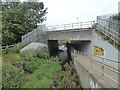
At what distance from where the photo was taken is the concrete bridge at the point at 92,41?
30.9 ft

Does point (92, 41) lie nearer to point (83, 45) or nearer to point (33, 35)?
point (83, 45)

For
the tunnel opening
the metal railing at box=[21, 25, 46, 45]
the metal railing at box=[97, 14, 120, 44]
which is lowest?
the tunnel opening

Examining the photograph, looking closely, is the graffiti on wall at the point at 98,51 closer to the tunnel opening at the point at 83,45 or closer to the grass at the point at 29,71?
the tunnel opening at the point at 83,45

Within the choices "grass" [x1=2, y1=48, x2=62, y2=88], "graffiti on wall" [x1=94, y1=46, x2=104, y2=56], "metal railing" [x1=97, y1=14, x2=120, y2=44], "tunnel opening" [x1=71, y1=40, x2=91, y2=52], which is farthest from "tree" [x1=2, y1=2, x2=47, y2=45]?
"graffiti on wall" [x1=94, y1=46, x2=104, y2=56]

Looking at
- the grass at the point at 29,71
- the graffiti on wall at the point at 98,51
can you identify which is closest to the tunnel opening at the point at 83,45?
the graffiti on wall at the point at 98,51

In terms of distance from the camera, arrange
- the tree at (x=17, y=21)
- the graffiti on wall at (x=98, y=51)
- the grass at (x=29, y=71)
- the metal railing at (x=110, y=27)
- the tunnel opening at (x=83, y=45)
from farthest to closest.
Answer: the tree at (x=17, y=21) < the tunnel opening at (x=83, y=45) < the graffiti on wall at (x=98, y=51) < the metal railing at (x=110, y=27) < the grass at (x=29, y=71)

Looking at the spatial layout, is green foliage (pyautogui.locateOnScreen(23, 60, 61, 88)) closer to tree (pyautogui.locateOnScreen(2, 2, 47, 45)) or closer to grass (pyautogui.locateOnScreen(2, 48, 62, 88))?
grass (pyautogui.locateOnScreen(2, 48, 62, 88))

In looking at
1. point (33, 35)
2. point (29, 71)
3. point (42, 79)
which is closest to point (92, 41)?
point (33, 35)

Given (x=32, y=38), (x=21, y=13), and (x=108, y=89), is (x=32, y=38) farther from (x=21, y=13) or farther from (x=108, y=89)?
(x=108, y=89)

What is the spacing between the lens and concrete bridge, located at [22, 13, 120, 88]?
9419 millimetres

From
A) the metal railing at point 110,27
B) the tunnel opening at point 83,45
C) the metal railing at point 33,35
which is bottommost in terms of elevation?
the tunnel opening at point 83,45

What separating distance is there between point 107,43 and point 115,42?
100cm

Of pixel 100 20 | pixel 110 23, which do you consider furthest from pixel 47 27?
pixel 110 23

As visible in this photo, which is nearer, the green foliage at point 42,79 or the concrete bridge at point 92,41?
the green foliage at point 42,79
